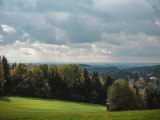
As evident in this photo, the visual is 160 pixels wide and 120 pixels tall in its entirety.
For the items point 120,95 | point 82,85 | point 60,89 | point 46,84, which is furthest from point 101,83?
point 120,95

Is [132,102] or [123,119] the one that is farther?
[132,102]

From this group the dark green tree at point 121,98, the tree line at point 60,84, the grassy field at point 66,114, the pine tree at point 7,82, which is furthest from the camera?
the tree line at point 60,84

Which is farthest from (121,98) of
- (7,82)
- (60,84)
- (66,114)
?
(66,114)

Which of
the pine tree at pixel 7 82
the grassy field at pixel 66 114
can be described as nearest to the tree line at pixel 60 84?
the pine tree at pixel 7 82

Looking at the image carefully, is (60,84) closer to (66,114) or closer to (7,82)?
(7,82)

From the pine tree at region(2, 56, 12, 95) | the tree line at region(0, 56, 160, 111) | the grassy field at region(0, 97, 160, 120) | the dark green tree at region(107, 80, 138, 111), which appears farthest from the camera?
the tree line at region(0, 56, 160, 111)

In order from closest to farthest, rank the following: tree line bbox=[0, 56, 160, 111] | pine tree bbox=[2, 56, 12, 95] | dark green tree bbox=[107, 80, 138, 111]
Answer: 1. dark green tree bbox=[107, 80, 138, 111]
2. pine tree bbox=[2, 56, 12, 95]
3. tree line bbox=[0, 56, 160, 111]

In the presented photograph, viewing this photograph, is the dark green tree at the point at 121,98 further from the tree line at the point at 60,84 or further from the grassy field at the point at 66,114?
the grassy field at the point at 66,114

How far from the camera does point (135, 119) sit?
3244cm

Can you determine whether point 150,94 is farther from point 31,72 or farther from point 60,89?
point 31,72

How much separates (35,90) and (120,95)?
34244 millimetres

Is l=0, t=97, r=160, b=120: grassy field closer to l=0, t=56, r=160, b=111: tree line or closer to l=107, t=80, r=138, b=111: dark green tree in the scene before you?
l=107, t=80, r=138, b=111: dark green tree

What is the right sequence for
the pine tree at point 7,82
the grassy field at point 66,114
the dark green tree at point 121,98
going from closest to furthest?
1. the grassy field at point 66,114
2. the dark green tree at point 121,98
3. the pine tree at point 7,82

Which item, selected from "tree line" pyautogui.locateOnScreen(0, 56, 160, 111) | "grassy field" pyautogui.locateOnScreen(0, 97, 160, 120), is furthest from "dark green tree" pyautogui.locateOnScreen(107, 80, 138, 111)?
"grassy field" pyautogui.locateOnScreen(0, 97, 160, 120)
